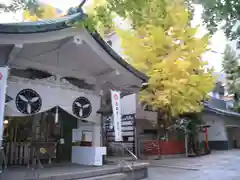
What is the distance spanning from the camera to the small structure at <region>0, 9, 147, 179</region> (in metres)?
7.34

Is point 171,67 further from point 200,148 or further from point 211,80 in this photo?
point 200,148

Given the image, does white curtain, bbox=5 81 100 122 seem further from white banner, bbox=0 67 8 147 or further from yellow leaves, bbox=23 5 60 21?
yellow leaves, bbox=23 5 60 21

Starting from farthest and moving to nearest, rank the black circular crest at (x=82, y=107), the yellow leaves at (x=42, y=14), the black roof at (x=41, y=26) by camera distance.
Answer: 1. the black circular crest at (x=82, y=107)
2. the yellow leaves at (x=42, y=14)
3. the black roof at (x=41, y=26)

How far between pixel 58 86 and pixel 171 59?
8.59 m

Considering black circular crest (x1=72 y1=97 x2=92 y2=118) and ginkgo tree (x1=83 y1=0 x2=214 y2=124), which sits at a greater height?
ginkgo tree (x1=83 y1=0 x2=214 y2=124)

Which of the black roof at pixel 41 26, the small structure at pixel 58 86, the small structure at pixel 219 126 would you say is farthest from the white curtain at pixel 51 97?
the small structure at pixel 219 126

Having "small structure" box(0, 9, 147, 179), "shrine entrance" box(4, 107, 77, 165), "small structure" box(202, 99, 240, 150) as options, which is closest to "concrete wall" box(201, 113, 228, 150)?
"small structure" box(202, 99, 240, 150)

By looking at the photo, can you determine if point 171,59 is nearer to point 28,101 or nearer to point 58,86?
point 58,86

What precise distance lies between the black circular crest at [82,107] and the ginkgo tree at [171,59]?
6.52 m

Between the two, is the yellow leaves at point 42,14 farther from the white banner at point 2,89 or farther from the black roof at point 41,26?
the white banner at point 2,89

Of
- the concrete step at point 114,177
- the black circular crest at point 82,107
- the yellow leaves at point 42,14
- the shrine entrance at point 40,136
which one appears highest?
the yellow leaves at point 42,14

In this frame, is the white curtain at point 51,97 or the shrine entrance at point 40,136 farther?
the shrine entrance at point 40,136

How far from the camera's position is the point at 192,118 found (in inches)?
734

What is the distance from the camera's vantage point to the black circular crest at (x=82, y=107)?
8875mm
